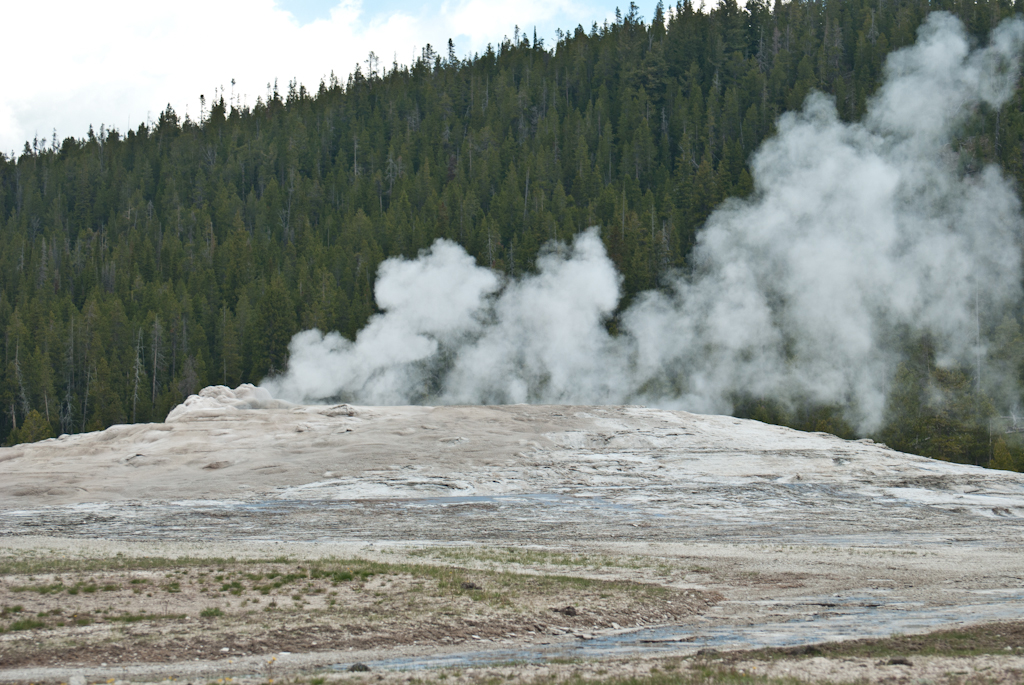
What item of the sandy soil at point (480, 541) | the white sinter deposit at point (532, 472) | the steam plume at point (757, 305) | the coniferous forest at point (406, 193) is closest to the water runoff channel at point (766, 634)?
the sandy soil at point (480, 541)

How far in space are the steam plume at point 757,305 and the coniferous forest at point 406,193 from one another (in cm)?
286

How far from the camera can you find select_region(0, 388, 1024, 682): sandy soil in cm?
1428

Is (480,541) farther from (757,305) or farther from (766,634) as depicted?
(757,305)

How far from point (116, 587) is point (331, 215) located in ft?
337

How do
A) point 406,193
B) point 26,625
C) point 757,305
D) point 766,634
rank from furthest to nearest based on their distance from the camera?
point 406,193
point 757,305
point 766,634
point 26,625

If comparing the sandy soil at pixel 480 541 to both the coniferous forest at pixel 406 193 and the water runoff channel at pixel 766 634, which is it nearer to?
the water runoff channel at pixel 766 634

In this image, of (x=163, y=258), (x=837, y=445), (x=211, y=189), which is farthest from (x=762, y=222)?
(x=211, y=189)

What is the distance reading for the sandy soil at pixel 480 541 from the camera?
14.3m

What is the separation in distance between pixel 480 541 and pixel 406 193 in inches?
3607

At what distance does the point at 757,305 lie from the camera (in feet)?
244

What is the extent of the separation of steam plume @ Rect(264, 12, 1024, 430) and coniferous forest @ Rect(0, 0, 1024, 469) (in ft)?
9.40

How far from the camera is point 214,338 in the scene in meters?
90.5

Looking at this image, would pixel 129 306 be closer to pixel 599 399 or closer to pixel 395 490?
pixel 599 399

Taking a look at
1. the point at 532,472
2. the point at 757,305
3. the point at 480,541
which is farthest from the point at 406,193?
the point at 480,541
